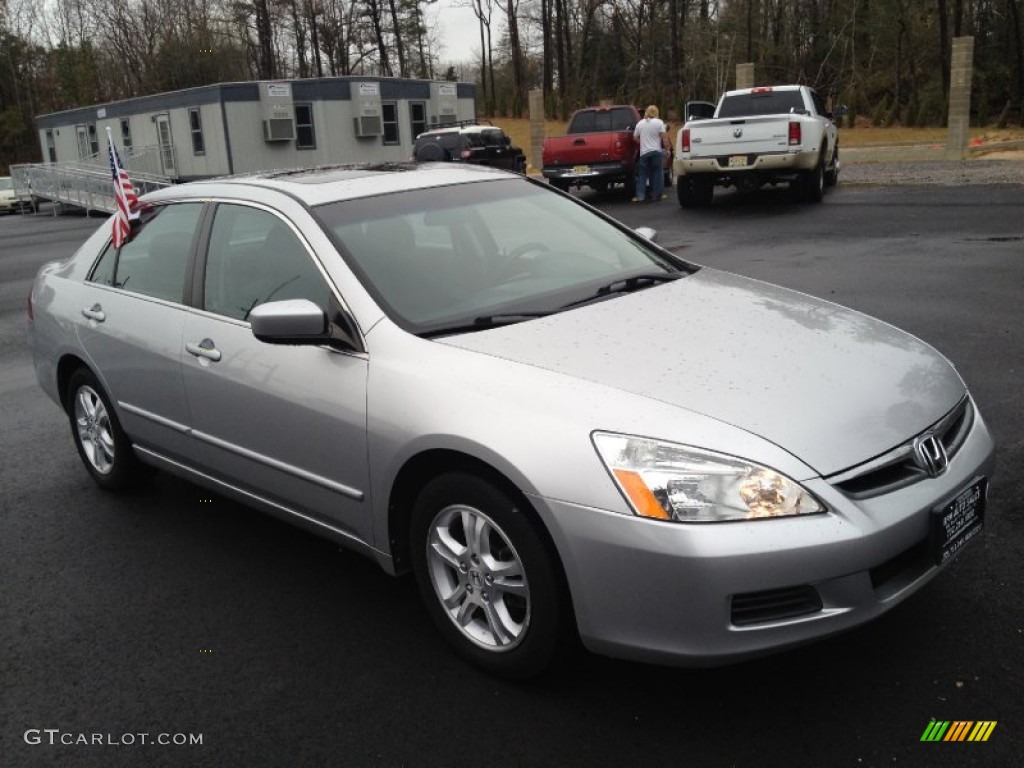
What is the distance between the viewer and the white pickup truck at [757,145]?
15.1m

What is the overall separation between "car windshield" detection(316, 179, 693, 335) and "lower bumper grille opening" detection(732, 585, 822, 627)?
1.31 m

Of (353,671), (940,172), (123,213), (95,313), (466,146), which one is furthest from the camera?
(466,146)

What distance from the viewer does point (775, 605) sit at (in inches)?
102

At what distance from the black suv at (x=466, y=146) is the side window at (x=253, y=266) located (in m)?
18.9

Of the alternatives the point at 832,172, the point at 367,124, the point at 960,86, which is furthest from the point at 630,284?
the point at 367,124

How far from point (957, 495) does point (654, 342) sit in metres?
1.03

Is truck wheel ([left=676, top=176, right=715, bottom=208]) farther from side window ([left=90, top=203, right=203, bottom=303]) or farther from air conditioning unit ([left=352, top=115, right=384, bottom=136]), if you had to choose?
air conditioning unit ([left=352, top=115, right=384, bottom=136])

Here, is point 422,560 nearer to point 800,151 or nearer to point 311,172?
point 311,172

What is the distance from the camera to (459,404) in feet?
9.72

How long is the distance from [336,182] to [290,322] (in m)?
1.04

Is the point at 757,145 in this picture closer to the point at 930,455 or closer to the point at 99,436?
the point at 99,436

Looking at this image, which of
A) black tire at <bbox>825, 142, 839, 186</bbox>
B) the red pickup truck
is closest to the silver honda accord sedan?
the red pickup truck

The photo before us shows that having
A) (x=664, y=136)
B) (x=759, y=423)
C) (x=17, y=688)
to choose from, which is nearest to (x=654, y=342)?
(x=759, y=423)

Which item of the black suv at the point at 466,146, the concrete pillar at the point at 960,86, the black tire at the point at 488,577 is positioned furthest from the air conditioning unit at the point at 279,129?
the black tire at the point at 488,577
